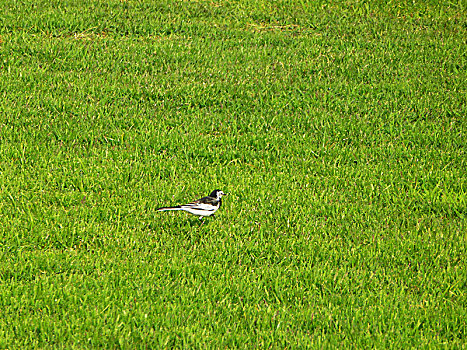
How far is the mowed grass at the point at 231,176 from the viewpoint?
185 inches

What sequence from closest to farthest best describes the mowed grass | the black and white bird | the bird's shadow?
the mowed grass → the black and white bird → the bird's shadow

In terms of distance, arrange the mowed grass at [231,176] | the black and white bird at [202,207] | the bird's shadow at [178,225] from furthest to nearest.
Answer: the bird's shadow at [178,225]
the black and white bird at [202,207]
the mowed grass at [231,176]

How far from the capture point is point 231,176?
7.11 meters

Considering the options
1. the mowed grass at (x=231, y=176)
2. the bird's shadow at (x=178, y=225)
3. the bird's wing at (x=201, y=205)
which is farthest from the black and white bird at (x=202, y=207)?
the mowed grass at (x=231, y=176)

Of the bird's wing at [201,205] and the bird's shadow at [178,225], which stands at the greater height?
the bird's wing at [201,205]

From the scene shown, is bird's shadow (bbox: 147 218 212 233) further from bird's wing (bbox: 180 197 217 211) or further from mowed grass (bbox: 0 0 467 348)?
bird's wing (bbox: 180 197 217 211)

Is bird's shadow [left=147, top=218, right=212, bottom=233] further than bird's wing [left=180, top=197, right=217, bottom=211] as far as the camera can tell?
Yes

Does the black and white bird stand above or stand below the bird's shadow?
above

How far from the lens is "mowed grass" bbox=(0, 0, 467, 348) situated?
4.71 meters

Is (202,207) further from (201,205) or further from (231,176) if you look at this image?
(231,176)


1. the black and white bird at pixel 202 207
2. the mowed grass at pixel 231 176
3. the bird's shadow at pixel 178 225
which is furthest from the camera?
the bird's shadow at pixel 178 225

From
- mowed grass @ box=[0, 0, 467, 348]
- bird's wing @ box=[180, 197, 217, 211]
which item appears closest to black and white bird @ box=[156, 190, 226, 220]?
bird's wing @ box=[180, 197, 217, 211]

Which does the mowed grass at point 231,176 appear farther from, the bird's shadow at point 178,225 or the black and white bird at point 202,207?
the black and white bird at point 202,207

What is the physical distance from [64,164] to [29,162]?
0.46m
